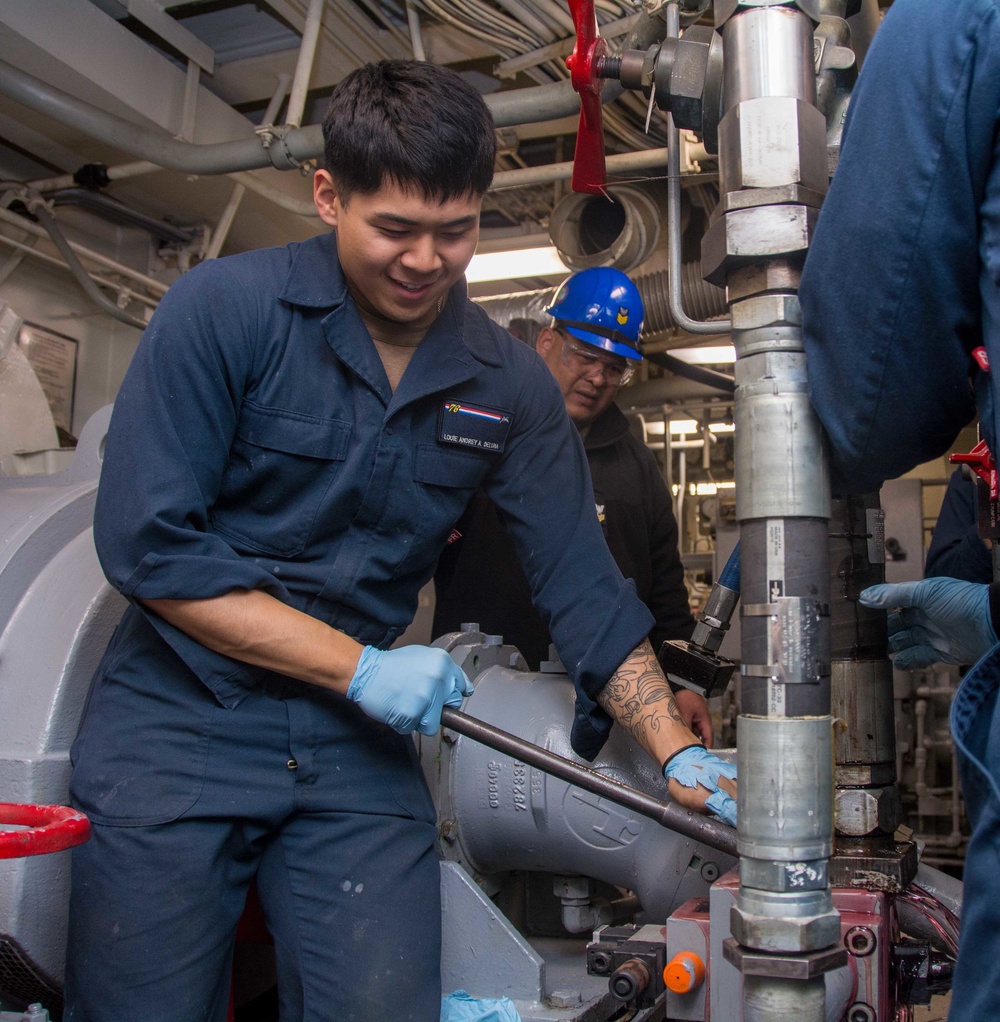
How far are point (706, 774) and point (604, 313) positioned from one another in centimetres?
156

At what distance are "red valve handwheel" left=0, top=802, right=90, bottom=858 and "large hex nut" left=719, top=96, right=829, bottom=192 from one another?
2.73 ft

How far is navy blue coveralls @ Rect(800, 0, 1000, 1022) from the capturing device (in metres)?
0.71

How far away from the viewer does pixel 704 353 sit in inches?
169

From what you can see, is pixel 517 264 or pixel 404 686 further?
pixel 517 264

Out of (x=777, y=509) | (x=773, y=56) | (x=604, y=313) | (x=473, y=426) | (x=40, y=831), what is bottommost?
(x=40, y=831)

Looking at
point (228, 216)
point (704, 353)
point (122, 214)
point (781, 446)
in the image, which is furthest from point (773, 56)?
point (704, 353)

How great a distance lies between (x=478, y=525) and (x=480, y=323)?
95cm

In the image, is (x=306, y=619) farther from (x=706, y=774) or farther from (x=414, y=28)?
(x=414, y=28)

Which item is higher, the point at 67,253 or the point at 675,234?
the point at 67,253

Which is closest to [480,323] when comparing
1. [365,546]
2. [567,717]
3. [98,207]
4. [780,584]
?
[365,546]

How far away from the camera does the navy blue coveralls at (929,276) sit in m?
0.71

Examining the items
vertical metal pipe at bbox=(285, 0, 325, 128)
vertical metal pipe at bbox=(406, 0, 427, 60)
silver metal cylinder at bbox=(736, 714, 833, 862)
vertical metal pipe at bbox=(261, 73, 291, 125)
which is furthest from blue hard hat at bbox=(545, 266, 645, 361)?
silver metal cylinder at bbox=(736, 714, 833, 862)

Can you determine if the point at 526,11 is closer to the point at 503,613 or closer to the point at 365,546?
the point at 503,613

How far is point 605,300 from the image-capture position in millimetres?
2592
